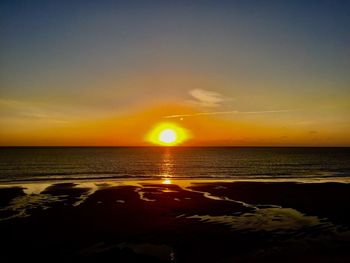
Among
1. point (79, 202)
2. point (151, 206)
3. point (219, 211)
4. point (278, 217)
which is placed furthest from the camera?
point (79, 202)

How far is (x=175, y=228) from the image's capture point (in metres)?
19.7

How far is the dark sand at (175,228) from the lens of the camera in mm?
15320

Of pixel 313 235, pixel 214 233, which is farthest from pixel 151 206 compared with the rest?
pixel 313 235

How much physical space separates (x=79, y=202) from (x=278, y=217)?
17.1 m

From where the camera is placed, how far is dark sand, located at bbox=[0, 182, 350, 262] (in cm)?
1532

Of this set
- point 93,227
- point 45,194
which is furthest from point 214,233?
point 45,194

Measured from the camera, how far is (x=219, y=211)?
24688 millimetres

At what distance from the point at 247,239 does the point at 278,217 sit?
6.22 metres

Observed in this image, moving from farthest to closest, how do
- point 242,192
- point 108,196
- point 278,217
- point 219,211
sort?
point 242,192, point 108,196, point 219,211, point 278,217

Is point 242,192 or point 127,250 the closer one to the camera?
point 127,250

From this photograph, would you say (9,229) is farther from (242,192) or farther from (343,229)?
(242,192)

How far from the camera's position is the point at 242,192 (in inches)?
1372

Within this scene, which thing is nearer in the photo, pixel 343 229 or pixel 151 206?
pixel 343 229

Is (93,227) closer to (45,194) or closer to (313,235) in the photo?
(313,235)
